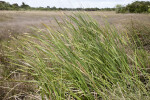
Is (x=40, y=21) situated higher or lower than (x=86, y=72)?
higher

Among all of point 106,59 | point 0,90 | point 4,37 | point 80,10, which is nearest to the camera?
point 106,59

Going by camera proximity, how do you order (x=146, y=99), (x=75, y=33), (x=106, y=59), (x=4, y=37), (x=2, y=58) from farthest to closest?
(x=4, y=37), (x=2, y=58), (x=75, y=33), (x=106, y=59), (x=146, y=99)

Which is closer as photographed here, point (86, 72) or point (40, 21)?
point (86, 72)

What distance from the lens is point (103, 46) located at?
148 centimetres

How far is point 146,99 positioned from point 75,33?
1075 millimetres

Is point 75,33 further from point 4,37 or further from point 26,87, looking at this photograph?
point 4,37

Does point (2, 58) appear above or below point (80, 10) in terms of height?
below

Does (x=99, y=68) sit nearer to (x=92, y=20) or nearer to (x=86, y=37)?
(x=86, y=37)

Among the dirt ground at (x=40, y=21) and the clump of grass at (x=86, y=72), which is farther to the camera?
the dirt ground at (x=40, y=21)

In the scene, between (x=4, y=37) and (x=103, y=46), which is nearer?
(x=103, y=46)

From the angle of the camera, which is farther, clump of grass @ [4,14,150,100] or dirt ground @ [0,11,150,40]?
dirt ground @ [0,11,150,40]

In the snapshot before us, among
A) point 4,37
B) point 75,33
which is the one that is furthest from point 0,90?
point 4,37

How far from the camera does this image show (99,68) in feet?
4.74

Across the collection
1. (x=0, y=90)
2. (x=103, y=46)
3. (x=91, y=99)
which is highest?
(x=103, y=46)
